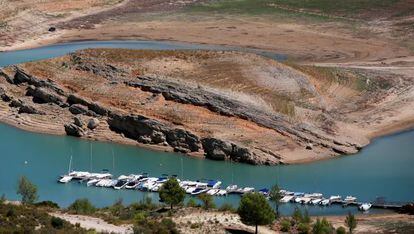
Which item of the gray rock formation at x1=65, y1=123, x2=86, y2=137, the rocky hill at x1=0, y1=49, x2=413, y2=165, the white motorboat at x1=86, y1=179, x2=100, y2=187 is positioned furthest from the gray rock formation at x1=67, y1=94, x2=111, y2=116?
the white motorboat at x1=86, y1=179, x2=100, y2=187

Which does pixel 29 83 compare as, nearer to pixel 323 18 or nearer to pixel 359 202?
pixel 359 202

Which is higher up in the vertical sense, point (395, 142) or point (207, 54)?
point (207, 54)

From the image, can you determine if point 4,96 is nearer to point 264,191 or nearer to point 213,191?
point 213,191

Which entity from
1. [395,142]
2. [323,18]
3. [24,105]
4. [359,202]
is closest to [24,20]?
[323,18]

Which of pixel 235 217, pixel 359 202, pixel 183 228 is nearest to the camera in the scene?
pixel 183 228

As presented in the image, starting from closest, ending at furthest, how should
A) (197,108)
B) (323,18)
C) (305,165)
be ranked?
1. (305,165)
2. (197,108)
3. (323,18)

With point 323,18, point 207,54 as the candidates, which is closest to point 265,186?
point 207,54

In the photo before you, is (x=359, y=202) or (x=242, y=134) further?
(x=242, y=134)
